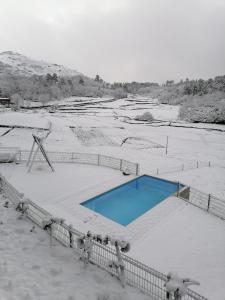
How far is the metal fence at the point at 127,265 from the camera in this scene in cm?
614

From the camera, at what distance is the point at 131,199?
16.0 m

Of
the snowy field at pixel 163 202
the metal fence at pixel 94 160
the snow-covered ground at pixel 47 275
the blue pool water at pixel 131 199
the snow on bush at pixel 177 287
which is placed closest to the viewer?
the snow on bush at pixel 177 287

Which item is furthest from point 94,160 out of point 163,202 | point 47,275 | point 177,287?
point 177,287

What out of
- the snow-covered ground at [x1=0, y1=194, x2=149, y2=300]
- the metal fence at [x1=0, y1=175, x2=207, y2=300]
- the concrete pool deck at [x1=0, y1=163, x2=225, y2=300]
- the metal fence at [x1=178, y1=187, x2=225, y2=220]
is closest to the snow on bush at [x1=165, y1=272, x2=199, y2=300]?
the metal fence at [x1=0, y1=175, x2=207, y2=300]

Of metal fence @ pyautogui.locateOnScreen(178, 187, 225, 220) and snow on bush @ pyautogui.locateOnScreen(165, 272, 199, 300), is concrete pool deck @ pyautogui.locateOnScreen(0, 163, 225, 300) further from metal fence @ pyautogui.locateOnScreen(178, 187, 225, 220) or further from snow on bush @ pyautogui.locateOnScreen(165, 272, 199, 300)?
snow on bush @ pyautogui.locateOnScreen(165, 272, 199, 300)

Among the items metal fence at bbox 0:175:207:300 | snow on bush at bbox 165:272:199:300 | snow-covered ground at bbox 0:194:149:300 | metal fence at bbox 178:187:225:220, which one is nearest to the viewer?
snow on bush at bbox 165:272:199:300

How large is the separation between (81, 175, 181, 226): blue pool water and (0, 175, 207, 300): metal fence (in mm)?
4807

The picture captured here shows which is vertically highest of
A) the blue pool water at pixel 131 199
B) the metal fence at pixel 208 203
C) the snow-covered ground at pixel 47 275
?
the snow-covered ground at pixel 47 275

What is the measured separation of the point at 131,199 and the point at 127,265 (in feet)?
28.5

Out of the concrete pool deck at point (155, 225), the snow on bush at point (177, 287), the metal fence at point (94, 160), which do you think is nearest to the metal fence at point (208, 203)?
the concrete pool deck at point (155, 225)

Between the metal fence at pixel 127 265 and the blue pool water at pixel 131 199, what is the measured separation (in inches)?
189

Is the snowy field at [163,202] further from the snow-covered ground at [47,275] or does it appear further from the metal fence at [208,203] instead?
the snow-covered ground at [47,275]

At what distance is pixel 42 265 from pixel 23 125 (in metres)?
34.3

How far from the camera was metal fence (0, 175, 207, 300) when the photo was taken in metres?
6.14
